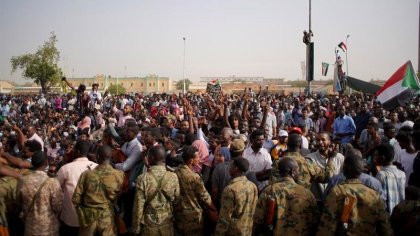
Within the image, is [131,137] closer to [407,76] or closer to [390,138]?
[390,138]

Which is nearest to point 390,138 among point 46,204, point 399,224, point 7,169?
point 399,224

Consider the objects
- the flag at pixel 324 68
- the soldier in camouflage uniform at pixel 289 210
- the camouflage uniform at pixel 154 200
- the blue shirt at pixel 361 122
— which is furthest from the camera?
the flag at pixel 324 68

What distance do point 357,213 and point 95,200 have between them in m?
2.90

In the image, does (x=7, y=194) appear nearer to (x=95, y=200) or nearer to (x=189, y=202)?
(x=95, y=200)

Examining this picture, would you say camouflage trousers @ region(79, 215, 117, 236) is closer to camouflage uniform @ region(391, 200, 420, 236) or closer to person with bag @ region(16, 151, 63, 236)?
person with bag @ region(16, 151, 63, 236)

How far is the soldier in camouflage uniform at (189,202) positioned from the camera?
15.4 feet

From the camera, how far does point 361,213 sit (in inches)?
145

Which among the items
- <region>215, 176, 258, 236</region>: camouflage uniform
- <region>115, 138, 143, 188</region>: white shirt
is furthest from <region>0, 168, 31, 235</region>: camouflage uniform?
<region>215, 176, 258, 236</region>: camouflage uniform

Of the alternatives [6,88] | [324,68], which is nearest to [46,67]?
[324,68]

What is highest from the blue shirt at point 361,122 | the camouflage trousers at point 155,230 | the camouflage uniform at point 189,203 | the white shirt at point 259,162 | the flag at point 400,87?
the flag at point 400,87

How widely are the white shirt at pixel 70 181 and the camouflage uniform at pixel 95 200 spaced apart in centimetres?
33

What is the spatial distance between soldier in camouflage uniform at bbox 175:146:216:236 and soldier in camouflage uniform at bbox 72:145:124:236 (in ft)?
2.60

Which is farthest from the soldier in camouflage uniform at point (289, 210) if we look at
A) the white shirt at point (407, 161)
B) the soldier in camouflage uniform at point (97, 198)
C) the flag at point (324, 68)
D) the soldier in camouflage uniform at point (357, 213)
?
the flag at point (324, 68)

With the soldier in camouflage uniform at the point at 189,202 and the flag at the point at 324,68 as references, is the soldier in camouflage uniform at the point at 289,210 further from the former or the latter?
the flag at the point at 324,68
